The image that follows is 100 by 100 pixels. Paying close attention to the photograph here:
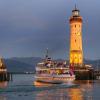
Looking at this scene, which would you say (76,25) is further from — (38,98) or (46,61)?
(38,98)

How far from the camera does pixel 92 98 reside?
2584 inches

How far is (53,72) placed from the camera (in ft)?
374

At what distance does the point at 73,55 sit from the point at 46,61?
2955 centimetres

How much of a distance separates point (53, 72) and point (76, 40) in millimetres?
45708

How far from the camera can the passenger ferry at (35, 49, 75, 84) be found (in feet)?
357

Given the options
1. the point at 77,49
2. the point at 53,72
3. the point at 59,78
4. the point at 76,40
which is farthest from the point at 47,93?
the point at 76,40

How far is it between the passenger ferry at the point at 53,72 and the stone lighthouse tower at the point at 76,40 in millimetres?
27488

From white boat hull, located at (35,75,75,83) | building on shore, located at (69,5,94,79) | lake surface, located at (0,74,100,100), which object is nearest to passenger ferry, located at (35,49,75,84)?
white boat hull, located at (35,75,75,83)

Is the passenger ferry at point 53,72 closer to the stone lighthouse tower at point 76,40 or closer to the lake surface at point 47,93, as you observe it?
the lake surface at point 47,93

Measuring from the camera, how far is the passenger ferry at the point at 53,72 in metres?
109

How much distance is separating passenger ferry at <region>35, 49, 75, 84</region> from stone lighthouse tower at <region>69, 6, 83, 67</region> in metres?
27.5

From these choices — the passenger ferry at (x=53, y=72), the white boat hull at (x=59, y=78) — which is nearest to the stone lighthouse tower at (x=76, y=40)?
the passenger ferry at (x=53, y=72)

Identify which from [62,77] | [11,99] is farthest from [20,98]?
[62,77]

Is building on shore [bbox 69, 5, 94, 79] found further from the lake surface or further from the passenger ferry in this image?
the lake surface
